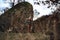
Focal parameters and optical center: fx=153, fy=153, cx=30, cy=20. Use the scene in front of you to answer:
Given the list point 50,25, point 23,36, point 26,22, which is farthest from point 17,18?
point 50,25

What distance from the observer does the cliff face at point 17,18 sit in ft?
5.94

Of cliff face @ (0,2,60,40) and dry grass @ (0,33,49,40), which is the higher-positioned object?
cliff face @ (0,2,60,40)

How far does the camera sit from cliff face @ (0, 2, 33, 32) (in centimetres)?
181

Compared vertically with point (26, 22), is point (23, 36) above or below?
below

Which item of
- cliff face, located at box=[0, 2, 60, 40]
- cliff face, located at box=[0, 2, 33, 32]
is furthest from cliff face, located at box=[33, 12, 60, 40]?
cliff face, located at box=[0, 2, 33, 32]

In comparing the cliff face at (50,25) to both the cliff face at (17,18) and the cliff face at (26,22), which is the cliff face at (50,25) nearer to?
the cliff face at (26,22)

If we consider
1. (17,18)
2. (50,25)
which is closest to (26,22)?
(17,18)

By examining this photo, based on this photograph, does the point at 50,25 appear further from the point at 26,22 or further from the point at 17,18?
the point at 17,18

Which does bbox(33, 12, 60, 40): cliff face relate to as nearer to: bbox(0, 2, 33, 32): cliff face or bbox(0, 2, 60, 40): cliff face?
bbox(0, 2, 60, 40): cliff face

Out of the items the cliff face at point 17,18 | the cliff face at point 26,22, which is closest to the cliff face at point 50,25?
the cliff face at point 26,22

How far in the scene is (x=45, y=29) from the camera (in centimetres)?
184

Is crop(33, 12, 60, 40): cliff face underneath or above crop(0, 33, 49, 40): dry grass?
above

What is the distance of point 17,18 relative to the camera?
1.85 metres

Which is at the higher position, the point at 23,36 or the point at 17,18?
the point at 17,18
